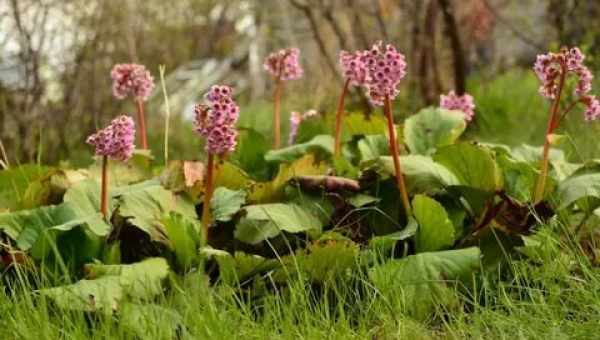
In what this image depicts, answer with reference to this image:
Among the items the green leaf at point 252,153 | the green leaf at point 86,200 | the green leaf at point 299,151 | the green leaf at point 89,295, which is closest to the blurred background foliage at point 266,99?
the green leaf at point 299,151

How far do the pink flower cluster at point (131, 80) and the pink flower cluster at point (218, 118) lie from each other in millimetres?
962

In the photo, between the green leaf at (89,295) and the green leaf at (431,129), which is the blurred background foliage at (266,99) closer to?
the green leaf at (431,129)

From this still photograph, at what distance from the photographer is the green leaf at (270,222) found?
258cm

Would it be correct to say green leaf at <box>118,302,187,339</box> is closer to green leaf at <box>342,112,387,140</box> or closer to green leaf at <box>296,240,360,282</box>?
green leaf at <box>296,240,360,282</box>

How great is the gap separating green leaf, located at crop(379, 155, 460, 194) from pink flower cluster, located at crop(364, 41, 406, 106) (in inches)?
13.3

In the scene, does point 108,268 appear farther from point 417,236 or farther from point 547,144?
point 547,144

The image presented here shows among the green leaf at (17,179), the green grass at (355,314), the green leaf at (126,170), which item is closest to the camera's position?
the green grass at (355,314)

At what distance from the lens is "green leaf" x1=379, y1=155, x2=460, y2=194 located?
2.73 metres

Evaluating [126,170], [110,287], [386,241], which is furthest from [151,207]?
[386,241]

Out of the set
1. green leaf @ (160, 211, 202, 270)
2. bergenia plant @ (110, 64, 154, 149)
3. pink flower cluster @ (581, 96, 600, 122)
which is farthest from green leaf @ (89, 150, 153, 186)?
pink flower cluster @ (581, 96, 600, 122)

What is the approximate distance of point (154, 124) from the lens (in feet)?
27.2

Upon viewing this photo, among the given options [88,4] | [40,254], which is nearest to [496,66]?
[88,4]

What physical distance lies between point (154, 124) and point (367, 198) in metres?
5.73

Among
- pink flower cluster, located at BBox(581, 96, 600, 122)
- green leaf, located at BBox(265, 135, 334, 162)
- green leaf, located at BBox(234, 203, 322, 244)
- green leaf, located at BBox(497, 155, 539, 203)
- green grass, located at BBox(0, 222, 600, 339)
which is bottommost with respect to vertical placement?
green grass, located at BBox(0, 222, 600, 339)
